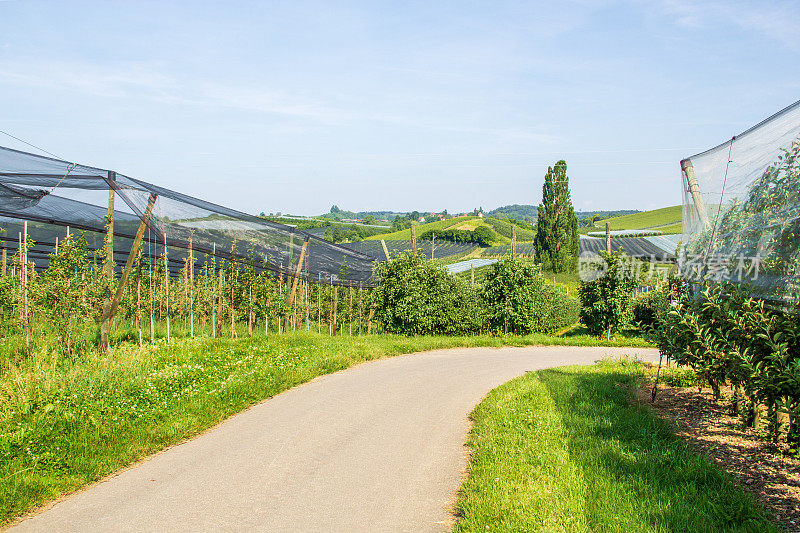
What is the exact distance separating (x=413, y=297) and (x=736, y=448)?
12784mm

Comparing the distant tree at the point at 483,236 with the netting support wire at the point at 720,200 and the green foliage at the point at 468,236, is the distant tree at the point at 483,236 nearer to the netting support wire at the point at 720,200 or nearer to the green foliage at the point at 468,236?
the green foliage at the point at 468,236

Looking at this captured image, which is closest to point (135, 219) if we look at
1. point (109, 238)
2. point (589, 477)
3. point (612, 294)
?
point (109, 238)

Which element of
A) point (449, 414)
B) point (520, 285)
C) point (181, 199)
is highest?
point (181, 199)

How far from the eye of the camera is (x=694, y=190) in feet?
23.0

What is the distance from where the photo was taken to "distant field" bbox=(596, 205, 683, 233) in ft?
265

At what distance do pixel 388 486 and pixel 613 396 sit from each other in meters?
4.86

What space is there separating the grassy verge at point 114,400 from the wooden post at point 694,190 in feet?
21.7

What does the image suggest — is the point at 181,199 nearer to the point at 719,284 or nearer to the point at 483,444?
the point at 483,444

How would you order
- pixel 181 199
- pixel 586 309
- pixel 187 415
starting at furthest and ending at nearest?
pixel 586 309 → pixel 181 199 → pixel 187 415

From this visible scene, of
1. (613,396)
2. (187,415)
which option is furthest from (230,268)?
(613,396)

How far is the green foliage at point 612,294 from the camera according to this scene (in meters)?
20.8

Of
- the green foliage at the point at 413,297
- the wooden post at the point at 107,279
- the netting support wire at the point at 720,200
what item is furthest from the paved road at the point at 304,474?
the green foliage at the point at 413,297

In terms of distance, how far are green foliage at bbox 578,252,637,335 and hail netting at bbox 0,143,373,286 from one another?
9.77 meters

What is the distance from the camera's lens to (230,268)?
1495cm
